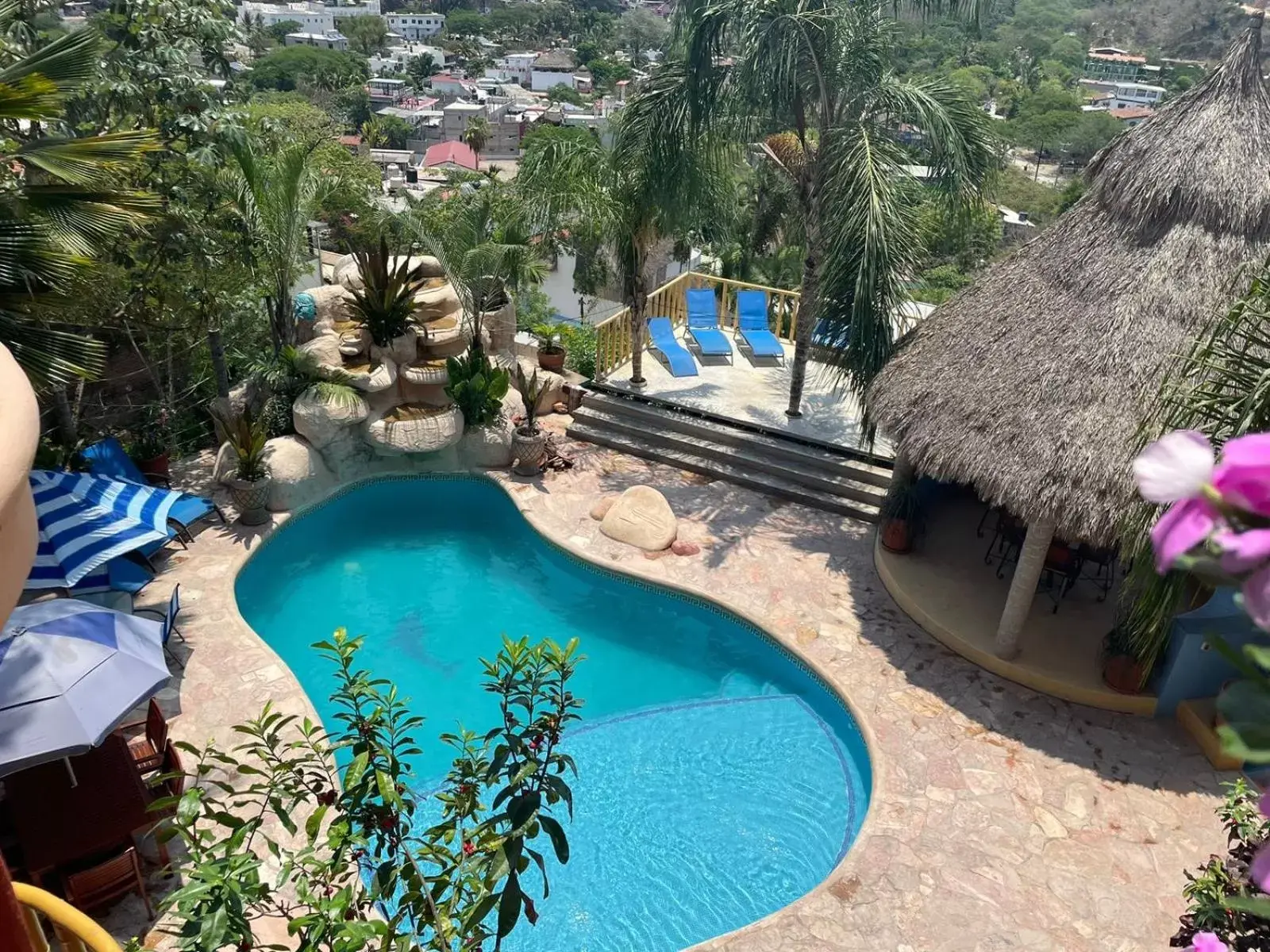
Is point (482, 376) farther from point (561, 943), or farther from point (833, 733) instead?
point (561, 943)

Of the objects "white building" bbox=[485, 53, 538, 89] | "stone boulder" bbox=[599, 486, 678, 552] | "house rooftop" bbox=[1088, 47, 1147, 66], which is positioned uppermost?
"stone boulder" bbox=[599, 486, 678, 552]

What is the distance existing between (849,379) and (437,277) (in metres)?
6.88

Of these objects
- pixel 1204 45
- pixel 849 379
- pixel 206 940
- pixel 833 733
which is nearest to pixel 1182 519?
pixel 206 940

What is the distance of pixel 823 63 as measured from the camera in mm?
10750

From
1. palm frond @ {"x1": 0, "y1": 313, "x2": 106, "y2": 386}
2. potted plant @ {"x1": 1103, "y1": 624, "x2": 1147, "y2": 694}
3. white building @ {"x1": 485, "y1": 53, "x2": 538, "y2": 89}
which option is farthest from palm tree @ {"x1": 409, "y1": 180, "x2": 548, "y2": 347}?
white building @ {"x1": 485, "y1": 53, "x2": 538, "y2": 89}

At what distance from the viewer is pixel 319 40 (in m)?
146

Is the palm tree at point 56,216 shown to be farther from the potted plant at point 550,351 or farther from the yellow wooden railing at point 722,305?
the yellow wooden railing at point 722,305

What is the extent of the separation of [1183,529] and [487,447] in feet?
39.1

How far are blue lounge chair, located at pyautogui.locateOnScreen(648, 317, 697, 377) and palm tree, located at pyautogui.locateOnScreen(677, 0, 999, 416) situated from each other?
11.7ft

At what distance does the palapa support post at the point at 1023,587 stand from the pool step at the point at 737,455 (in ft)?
9.64

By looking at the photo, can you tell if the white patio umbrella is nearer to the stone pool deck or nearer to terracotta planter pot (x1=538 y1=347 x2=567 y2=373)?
the stone pool deck

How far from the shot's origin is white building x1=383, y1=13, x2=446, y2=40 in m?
174

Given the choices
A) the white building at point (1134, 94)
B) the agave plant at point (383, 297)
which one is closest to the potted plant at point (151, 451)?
the agave plant at point (383, 297)

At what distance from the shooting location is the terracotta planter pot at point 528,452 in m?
12.4
